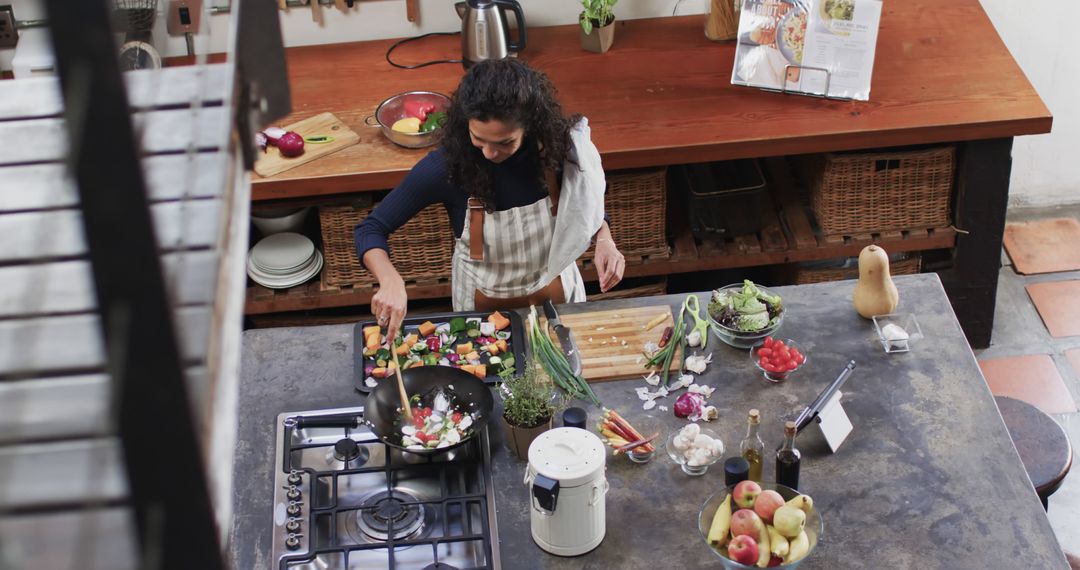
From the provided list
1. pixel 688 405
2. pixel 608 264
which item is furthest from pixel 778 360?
pixel 608 264

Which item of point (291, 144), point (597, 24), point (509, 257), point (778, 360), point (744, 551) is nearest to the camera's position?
point (744, 551)

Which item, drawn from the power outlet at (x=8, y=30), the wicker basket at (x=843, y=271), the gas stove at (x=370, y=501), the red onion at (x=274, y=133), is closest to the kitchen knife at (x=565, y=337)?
the gas stove at (x=370, y=501)

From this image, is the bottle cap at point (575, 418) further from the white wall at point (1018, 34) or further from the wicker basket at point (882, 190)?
the white wall at point (1018, 34)

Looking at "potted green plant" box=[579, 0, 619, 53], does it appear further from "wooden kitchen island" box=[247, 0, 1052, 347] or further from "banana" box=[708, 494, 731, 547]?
"banana" box=[708, 494, 731, 547]

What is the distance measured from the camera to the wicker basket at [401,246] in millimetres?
4449

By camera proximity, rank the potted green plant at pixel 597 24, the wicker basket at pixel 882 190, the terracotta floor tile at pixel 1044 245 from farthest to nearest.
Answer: the terracotta floor tile at pixel 1044 245
the potted green plant at pixel 597 24
the wicker basket at pixel 882 190

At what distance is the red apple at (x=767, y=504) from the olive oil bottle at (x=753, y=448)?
0.20 metres

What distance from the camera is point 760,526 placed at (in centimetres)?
263

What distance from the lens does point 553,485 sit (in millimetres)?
2588

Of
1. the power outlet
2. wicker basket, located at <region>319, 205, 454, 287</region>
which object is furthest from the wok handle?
the power outlet

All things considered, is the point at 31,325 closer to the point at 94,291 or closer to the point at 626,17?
the point at 94,291

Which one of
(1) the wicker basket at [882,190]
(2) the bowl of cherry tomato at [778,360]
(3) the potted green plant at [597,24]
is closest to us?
(2) the bowl of cherry tomato at [778,360]

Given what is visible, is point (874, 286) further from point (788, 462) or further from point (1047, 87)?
point (1047, 87)

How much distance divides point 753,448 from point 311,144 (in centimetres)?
221
